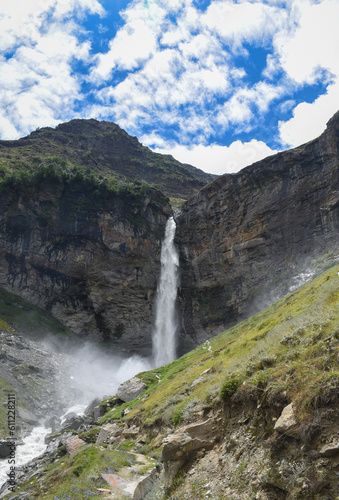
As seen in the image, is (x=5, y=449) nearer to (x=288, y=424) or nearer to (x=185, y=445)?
(x=185, y=445)

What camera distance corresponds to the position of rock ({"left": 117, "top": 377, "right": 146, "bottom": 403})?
22125mm

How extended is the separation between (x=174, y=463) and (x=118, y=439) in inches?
306

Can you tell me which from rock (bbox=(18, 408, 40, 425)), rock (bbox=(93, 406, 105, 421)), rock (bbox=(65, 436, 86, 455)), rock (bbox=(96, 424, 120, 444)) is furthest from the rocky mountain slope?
rock (bbox=(65, 436, 86, 455))

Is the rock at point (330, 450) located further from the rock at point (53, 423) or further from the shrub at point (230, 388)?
the rock at point (53, 423)

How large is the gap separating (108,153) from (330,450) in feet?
474

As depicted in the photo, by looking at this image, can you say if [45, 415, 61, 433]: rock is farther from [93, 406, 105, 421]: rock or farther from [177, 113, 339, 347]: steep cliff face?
[177, 113, 339, 347]: steep cliff face

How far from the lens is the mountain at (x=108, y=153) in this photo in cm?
11012

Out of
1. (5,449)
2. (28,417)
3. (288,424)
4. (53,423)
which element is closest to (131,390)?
(5,449)

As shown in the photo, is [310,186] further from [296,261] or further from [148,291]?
[148,291]

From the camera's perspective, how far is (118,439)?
13336 mm

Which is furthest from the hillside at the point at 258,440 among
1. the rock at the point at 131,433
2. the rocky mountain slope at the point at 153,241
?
the rocky mountain slope at the point at 153,241

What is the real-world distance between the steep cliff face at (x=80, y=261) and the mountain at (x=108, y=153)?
4643 centimetres

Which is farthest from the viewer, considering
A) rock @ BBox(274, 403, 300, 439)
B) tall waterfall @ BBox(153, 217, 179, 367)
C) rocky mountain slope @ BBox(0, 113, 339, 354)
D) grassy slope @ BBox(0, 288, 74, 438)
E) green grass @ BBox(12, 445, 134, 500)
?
tall waterfall @ BBox(153, 217, 179, 367)

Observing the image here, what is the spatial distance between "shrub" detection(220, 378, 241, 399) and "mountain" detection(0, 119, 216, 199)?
10636 cm
